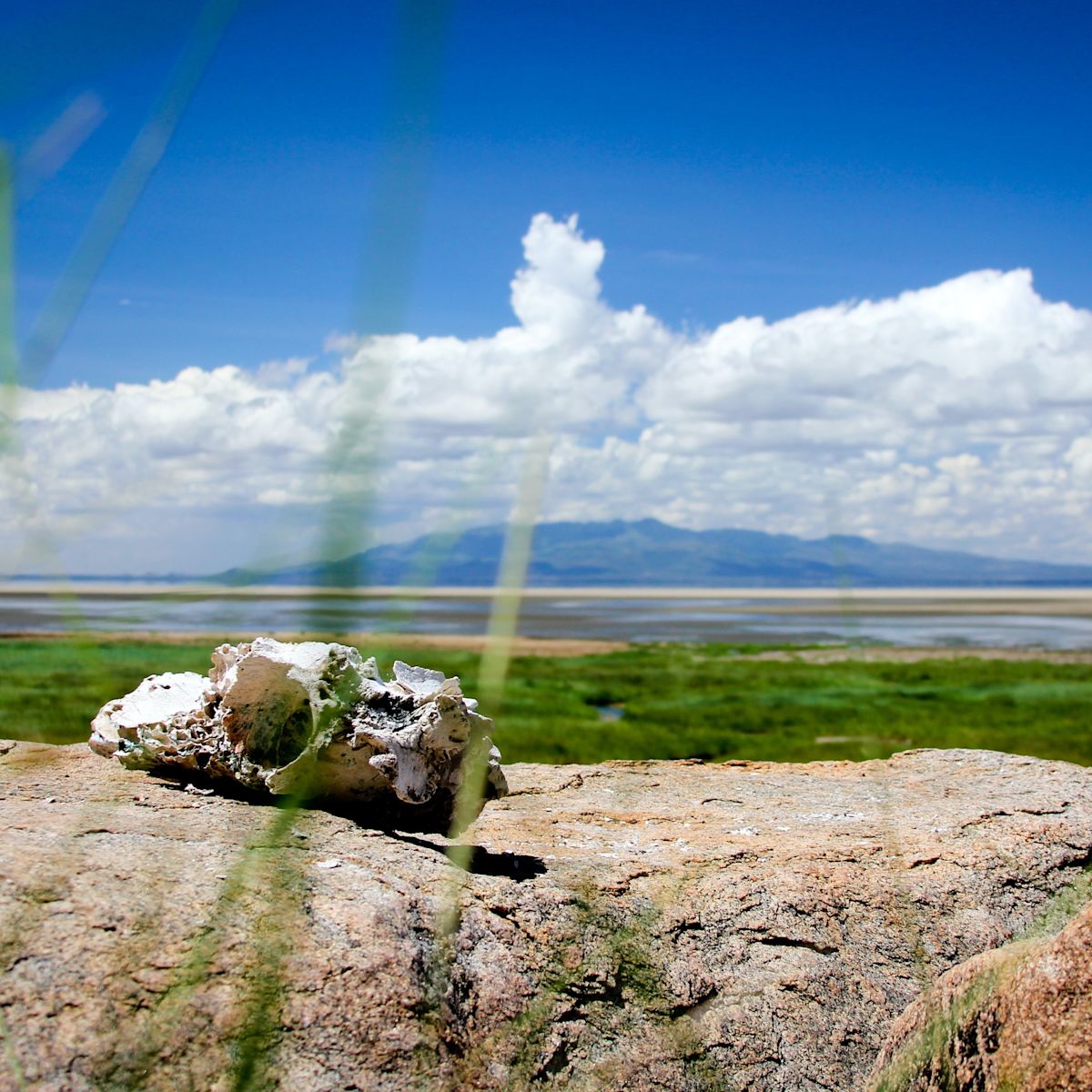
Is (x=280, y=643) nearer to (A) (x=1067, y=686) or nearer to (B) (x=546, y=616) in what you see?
(A) (x=1067, y=686)

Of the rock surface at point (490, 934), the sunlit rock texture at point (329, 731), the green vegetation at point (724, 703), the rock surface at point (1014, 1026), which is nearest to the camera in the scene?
the rock surface at point (1014, 1026)

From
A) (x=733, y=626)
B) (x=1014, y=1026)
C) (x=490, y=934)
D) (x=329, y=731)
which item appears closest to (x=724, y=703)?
(x=329, y=731)

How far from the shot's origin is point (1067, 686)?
3344cm

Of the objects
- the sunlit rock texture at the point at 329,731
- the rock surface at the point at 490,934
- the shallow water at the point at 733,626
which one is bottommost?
the shallow water at the point at 733,626

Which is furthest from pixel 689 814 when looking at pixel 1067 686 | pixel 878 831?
pixel 1067 686

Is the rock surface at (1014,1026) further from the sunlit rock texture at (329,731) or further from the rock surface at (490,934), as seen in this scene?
the sunlit rock texture at (329,731)

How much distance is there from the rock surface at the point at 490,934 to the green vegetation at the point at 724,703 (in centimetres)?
783

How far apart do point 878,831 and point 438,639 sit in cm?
4593

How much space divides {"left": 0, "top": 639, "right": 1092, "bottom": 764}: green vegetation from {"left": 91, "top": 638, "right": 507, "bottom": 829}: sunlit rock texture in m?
7.42

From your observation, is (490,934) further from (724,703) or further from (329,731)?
(724,703)

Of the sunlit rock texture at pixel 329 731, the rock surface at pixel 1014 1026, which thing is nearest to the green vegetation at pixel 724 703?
the sunlit rock texture at pixel 329 731

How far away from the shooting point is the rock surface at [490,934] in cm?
306

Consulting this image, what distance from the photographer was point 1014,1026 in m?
3.10

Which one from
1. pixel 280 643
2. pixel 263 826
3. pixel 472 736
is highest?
pixel 280 643
